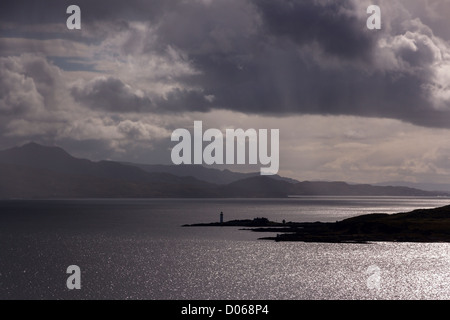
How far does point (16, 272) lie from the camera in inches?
3969

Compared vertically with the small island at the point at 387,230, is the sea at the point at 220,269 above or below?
below

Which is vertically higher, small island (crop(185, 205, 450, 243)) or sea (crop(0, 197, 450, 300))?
small island (crop(185, 205, 450, 243))

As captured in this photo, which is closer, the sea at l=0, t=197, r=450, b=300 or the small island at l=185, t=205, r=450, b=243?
the sea at l=0, t=197, r=450, b=300

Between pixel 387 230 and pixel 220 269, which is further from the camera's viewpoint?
pixel 387 230

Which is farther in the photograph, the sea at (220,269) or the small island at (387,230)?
the small island at (387,230)

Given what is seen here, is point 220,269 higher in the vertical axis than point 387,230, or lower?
lower
